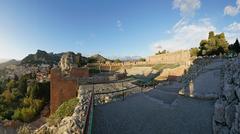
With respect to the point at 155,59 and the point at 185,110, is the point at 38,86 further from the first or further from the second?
the point at 185,110

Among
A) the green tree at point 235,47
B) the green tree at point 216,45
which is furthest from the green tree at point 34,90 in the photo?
the green tree at point 235,47

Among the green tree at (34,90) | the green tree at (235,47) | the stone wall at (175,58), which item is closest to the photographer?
the green tree at (34,90)

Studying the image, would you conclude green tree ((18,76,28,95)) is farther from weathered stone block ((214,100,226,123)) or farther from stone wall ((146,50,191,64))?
weathered stone block ((214,100,226,123))

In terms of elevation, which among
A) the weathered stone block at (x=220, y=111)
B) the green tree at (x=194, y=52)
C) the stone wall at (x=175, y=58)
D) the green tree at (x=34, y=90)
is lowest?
the green tree at (x=34, y=90)

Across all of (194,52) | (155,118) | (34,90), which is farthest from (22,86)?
(155,118)

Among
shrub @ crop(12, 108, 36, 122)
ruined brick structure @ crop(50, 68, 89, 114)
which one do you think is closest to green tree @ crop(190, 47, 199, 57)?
ruined brick structure @ crop(50, 68, 89, 114)

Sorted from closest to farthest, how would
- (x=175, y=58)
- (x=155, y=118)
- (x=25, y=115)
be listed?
1. (x=155, y=118)
2. (x=25, y=115)
3. (x=175, y=58)

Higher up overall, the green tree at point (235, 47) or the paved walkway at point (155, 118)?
the green tree at point (235, 47)

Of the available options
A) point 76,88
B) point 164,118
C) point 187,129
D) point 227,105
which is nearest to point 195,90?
point 164,118

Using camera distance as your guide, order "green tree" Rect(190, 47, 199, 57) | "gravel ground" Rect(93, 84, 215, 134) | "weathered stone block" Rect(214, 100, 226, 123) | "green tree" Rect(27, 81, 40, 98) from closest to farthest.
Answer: "weathered stone block" Rect(214, 100, 226, 123) < "gravel ground" Rect(93, 84, 215, 134) < "green tree" Rect(27, 81, 40, 98) < "green tree" Rect(190, 47, 199, 57)

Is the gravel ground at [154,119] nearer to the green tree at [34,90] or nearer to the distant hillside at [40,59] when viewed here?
the green tree at [34,90]

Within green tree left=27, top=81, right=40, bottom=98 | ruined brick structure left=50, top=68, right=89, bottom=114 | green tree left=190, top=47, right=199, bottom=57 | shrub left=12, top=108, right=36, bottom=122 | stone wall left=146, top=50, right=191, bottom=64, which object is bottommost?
shrub left=12, top=108, right=36, bottom=122

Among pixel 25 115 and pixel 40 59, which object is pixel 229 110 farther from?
pixel 40 59

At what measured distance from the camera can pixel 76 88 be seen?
78.6 ft
